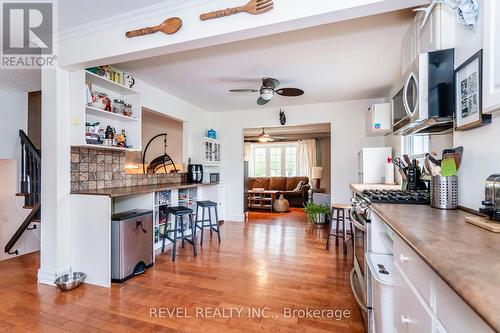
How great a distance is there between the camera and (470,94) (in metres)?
1.30

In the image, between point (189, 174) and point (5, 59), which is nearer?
point (5, 59)

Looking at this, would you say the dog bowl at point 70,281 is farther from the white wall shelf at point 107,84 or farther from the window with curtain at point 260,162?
the window with curtain at point 260,162

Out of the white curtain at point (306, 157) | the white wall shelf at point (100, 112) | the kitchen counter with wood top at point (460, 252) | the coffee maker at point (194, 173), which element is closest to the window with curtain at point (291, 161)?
the white curtain at point (306, 157)

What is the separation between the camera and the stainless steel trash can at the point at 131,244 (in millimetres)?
2475

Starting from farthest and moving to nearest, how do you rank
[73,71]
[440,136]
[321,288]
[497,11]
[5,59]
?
[5,59]
[73,71]
[321,288]
[440,136]
[497,11]

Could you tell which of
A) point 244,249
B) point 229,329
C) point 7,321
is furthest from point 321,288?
point 7,321

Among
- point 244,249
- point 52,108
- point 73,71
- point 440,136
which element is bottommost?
point 244,249

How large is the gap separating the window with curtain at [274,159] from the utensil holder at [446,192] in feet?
24.0

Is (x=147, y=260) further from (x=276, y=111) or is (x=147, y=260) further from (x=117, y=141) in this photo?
(x=276, y=111)

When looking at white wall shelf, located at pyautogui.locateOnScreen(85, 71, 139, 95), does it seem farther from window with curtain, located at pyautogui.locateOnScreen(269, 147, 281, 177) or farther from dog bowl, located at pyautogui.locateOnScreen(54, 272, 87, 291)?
window with curtain, located at pyautogui.locateOnScreen(269, 147, 281, 177)

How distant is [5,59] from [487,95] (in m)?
4.18

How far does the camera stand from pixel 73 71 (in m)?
2.50

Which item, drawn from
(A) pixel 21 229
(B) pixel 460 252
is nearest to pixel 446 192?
(B) pixel 460 252

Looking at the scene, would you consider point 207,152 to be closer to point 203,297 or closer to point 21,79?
point 21,79
